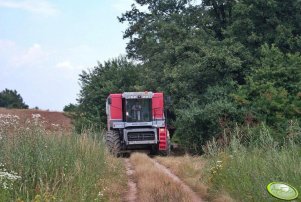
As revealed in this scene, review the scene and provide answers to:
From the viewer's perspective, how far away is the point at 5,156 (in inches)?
364

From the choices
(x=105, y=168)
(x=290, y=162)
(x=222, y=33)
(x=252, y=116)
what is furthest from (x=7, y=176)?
(x=222, y=33)

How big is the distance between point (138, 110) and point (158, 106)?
3.30ft

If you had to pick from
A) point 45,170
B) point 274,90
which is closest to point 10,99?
point 274,90

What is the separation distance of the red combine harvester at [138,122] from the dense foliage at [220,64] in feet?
4.41

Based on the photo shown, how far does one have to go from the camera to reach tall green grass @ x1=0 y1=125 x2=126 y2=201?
8367mm

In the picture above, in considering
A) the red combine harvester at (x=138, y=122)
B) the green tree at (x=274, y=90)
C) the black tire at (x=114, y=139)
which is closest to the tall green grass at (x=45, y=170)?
the black tire at (x=114, y=139)

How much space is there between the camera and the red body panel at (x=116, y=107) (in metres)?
24.4

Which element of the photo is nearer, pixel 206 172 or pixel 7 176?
pixel 7 176

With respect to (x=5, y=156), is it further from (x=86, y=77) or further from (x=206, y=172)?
(x=86, y=77)

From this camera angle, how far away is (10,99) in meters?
85.7

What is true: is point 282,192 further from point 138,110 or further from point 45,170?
point 138,110

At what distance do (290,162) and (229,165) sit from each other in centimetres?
239

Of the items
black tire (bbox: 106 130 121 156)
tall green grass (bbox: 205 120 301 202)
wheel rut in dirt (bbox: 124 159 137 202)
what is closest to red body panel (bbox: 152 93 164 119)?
black tire (bbox: 106 130 121 156)

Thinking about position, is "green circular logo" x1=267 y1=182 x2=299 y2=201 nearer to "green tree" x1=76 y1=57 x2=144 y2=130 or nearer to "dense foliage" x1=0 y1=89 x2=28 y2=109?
"green tree" x1=76 y1=57 x2=144 y2=130
